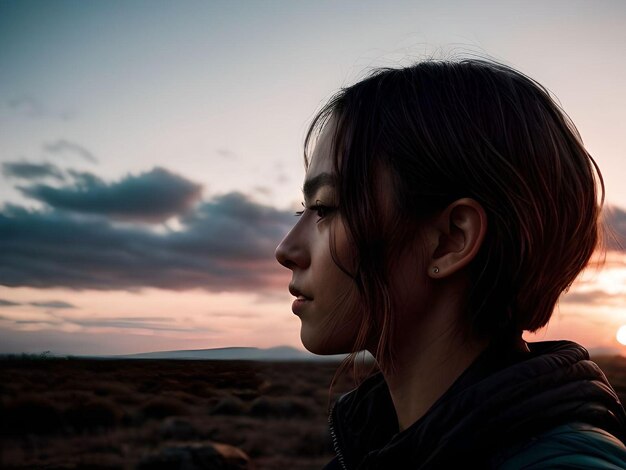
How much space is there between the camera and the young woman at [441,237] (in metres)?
1.22

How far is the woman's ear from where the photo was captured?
3.98 feet

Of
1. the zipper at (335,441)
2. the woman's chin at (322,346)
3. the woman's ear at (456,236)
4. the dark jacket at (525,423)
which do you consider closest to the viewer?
the dark jacket at (525,423)

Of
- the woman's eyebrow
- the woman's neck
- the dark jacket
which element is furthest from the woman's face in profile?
the dark jacket

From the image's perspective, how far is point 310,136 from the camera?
5.18ft

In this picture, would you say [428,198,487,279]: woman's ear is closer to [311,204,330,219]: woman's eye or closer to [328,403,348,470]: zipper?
[311,204,330,219]: woman's eye

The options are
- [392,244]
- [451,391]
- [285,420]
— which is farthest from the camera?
[285,420]

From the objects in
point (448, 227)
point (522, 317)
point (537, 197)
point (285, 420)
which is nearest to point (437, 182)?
point (448, 227)

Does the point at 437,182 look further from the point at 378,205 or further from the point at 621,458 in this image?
the point at 621,458

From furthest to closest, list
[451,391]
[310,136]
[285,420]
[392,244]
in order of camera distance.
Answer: [285,420], [310,136], [392,244], [451,391]

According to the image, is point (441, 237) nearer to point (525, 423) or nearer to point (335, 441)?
point (525, 423)

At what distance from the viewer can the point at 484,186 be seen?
1229 millimetres

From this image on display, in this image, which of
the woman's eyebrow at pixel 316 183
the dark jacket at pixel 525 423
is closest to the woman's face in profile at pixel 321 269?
the woman's eyebrow at pixel 316 183

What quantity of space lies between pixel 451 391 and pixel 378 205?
1.37ft

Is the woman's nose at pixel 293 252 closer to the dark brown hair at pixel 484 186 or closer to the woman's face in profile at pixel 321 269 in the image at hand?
the woman's face in profile at pixel 321 269
